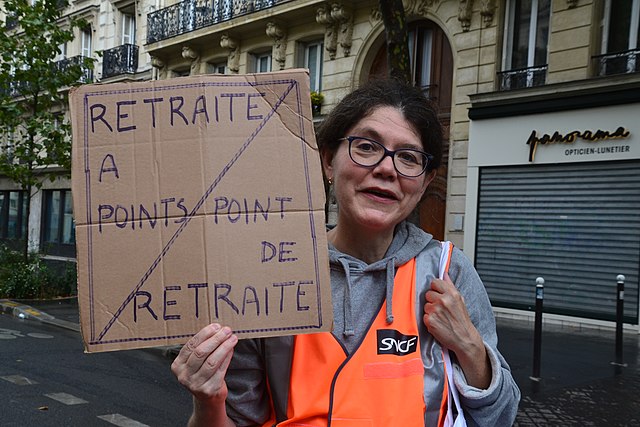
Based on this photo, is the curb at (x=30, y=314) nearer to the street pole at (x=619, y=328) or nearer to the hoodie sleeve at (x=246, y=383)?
the street pole at (x=619, y=328)

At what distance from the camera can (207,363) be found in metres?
1.52

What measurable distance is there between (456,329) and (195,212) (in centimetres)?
77

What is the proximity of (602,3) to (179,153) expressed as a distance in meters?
12.2

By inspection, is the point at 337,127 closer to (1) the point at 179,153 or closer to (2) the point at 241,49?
(1) the point at 179,153

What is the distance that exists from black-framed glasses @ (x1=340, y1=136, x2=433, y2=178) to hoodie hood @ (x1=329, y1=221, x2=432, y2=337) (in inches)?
8.8

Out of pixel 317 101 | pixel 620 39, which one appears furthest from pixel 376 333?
pixel 317 101

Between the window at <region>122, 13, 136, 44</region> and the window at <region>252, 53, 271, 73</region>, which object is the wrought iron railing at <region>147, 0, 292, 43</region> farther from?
the window at <region>122, 13, 136, 44</region>

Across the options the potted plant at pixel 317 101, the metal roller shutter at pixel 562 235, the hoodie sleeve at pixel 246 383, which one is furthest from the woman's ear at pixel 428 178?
the potted plant at pixel 317 101

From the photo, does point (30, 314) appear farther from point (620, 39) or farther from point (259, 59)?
Answer: point (620, 39)

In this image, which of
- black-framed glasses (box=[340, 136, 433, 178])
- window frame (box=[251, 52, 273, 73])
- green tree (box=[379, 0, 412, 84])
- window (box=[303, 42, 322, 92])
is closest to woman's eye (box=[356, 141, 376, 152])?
black-framed glasses (box=[340, 136, 433, 178])

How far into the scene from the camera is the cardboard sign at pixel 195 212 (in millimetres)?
1623

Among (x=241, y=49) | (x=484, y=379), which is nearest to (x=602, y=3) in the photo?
(x=241, y=49)

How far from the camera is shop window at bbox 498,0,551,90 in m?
12.7

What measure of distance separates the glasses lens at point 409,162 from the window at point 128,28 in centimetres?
2542
